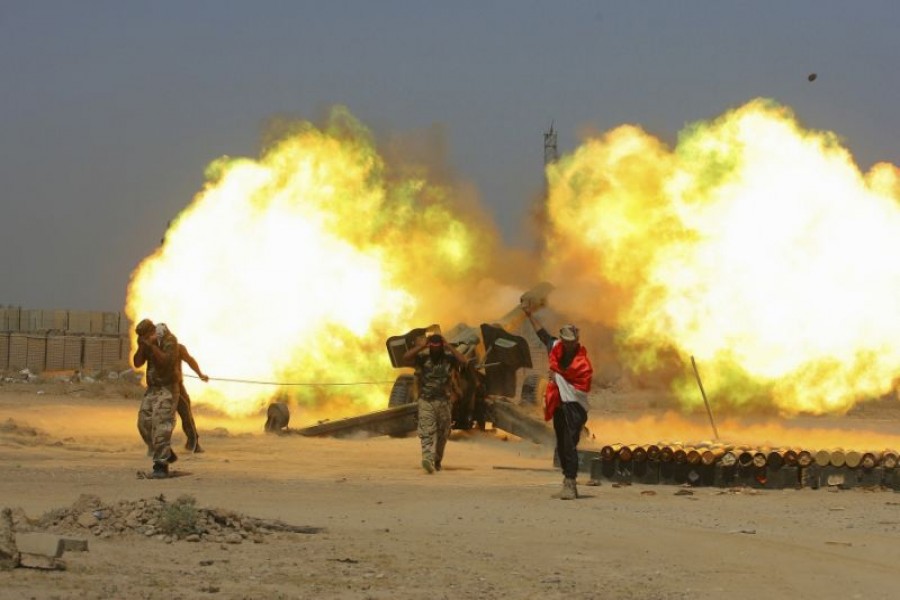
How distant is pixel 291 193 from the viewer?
2856cm

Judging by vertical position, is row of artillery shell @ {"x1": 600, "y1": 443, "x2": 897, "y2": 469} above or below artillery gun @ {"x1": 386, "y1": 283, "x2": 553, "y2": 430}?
below

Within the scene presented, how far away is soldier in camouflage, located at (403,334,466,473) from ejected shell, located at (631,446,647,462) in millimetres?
2810

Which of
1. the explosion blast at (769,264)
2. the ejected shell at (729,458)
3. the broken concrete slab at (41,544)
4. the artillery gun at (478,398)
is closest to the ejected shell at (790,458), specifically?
the ejected shell at (729,458)

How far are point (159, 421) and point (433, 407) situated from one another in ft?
11.3

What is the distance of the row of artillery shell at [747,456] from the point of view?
611 inches

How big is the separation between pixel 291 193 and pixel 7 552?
1981 cm

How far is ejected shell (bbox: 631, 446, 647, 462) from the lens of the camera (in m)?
16.4

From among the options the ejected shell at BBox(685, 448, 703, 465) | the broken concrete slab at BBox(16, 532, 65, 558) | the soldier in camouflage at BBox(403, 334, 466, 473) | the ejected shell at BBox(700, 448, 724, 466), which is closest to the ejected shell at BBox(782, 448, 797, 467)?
the ejected shell at BBox(700, 448, 724, 466)

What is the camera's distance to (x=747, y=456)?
15789mm

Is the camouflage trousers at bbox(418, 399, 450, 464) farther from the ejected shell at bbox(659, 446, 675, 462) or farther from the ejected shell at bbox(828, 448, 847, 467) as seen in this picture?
the ejected shell at bbox(828, 448, 847, 467)

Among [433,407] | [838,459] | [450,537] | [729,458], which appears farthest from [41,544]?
[433,407]

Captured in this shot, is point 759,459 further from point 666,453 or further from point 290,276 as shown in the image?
point 290,276

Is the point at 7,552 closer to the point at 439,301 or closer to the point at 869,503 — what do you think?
the point at 869,503

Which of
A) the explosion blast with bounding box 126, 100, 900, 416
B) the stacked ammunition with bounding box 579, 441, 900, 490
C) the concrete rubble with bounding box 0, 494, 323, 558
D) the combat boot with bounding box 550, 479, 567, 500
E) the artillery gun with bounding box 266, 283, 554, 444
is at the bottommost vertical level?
the concrete rubble with bounding box 0, 494, 323, 558
